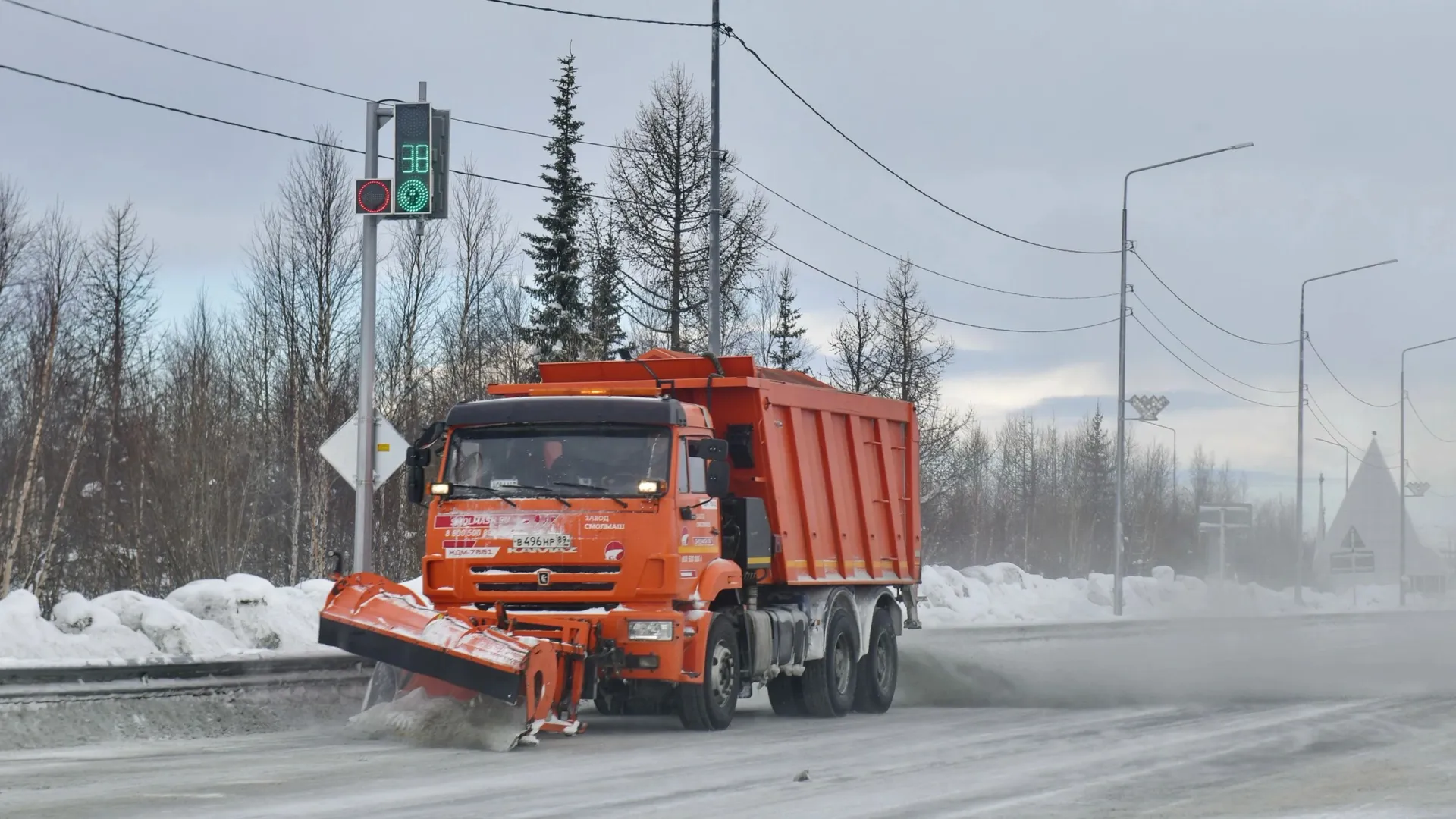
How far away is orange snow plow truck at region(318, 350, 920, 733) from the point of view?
11.7 m

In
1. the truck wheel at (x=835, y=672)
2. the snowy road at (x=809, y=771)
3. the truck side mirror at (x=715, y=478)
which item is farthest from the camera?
the truck wheel at (x=835, y=672)

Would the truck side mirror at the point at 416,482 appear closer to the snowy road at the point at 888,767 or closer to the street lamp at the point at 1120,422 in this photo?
the snowy road at the point at 888,767

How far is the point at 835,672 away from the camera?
1540cm

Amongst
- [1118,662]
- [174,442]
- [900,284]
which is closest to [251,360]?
[174,442]

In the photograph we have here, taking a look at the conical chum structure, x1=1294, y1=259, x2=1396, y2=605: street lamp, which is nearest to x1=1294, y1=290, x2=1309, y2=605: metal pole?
x1=1294, y1=259, x2=1396, y2=605: street lamp

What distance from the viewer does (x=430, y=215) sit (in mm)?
15438

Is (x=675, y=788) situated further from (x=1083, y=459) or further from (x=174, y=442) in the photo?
(x=1083, y=459)

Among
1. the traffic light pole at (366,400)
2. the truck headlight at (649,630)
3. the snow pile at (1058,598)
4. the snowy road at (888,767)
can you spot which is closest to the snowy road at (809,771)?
the snowy road at (888,767)

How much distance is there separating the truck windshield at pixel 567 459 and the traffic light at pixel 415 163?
359 centimetres

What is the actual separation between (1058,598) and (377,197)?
2998 cm

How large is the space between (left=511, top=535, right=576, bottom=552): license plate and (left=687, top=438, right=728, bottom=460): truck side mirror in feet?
4.14

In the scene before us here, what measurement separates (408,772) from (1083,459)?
8647 cm

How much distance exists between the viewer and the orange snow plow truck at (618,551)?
11.7 m

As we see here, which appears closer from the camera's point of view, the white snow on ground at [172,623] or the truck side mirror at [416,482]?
the truck side mirror at [416,482]
